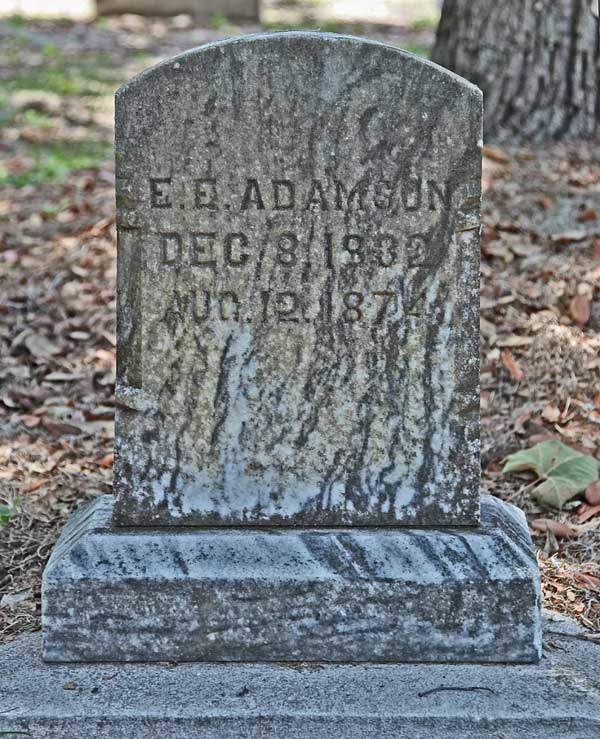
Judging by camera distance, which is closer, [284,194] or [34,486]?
[284,194]

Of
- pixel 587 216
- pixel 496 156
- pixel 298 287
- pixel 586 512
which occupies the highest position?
pixel 298 287

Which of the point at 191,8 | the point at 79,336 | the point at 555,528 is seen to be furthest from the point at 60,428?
the point at 191,8

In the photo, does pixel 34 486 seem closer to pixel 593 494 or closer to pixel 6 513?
pixel 6 513

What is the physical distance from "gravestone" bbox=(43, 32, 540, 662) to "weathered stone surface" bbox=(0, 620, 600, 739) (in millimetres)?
70

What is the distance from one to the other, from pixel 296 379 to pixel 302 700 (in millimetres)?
775

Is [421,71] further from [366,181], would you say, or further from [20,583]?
[20,583]

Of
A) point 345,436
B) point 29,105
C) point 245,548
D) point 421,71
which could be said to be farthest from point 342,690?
point 29,105

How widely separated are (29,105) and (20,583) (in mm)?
6375

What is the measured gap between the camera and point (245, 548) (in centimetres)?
286

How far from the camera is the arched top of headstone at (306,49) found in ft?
8.84

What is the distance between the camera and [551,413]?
4117mm

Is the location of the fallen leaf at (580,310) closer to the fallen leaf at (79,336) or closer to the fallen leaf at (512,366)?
the fallen leaf at (512,366)

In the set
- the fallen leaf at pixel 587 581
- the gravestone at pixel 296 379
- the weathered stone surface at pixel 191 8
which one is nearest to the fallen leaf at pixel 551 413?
the fallen leaf at pixel 587 581

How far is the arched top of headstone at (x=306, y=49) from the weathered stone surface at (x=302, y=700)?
4.64 ft
